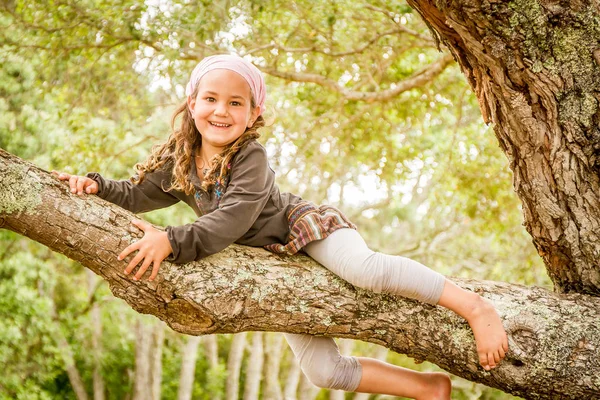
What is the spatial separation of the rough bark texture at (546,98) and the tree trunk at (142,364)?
13422mm

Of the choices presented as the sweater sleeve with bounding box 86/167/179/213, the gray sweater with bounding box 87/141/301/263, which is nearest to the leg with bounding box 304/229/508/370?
the gray sweater with bounding box 87/141/301/263

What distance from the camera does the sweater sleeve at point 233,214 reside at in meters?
2.22

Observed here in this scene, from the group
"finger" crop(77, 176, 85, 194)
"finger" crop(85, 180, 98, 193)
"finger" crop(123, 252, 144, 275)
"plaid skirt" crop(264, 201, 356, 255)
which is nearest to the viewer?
"finger" crop(123, 252, 144, 275)

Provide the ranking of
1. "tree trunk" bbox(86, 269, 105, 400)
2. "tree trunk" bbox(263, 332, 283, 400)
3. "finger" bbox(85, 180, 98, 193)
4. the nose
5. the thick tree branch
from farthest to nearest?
"tree trunk" bbox(86, 269, 105, 400) < "tree trunk" bbox(263, 332, 283, 400) < the thick tree branch < the nose < "finger" bbox(85, 180, 98, 193)

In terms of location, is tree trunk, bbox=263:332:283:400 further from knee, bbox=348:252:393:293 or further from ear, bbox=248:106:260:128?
knee, bbox=348:252:393:293

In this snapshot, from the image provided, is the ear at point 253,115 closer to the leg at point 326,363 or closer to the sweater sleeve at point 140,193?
the sweater sleeve at point 140,193

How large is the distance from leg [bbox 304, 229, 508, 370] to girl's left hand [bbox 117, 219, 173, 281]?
26.8 inches

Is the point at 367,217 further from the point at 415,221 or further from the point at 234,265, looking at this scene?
the point at 234,265

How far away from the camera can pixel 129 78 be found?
17.9 feet

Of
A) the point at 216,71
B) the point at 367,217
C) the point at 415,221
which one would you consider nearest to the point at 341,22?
the point at 216,71

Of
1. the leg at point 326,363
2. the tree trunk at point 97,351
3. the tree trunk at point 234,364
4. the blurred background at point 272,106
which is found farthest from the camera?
the tree trunk at point 97,351

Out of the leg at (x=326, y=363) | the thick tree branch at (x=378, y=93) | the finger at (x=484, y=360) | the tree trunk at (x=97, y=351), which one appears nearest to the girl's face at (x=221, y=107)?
the leg at (x=326, y=363)

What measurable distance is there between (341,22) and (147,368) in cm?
1187

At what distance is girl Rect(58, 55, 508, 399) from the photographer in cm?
234
